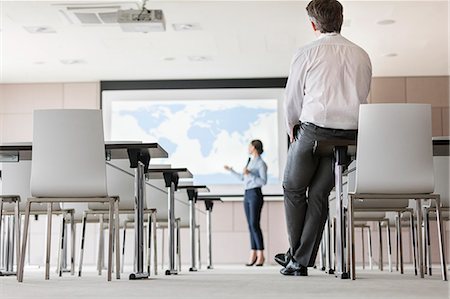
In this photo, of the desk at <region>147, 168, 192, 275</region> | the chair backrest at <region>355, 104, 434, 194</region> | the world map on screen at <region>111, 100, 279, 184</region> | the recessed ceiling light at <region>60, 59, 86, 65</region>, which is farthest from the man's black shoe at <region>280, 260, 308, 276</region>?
the world map on screen at <region>111, 100, 279, 184</region>

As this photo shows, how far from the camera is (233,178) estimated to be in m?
10.7

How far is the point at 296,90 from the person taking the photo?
3988 millimetres

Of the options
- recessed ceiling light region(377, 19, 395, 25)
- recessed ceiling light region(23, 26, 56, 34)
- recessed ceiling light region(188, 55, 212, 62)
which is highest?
recessed ceiling light region(377, 19, 395, 25)

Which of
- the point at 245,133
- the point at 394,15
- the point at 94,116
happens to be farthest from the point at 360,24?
the point at 94,116

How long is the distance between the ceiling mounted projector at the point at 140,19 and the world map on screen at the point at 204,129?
364 cm

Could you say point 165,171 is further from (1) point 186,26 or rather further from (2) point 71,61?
(2) point 71,61

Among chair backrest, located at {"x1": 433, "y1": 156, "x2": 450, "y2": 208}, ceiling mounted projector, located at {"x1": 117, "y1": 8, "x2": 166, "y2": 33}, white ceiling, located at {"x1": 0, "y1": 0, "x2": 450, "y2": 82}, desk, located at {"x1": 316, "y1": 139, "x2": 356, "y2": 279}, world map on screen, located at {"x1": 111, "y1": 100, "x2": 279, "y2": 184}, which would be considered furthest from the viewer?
world map on screen, located at {"x1": 111, "y1": 100, "x2": 279, "y2": 184}

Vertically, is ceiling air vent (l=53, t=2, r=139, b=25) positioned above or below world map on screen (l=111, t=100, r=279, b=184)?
above

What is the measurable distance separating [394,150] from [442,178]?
3.61ft

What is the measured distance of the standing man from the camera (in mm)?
3842

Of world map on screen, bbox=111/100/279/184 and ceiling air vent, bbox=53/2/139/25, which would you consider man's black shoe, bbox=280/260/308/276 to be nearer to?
ceiling air vent, bbox=53/2/139/25

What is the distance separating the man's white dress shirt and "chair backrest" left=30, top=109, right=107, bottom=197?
1.01m

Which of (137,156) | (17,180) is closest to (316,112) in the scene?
(137,156)

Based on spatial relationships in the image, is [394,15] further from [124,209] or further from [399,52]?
[124,209]
